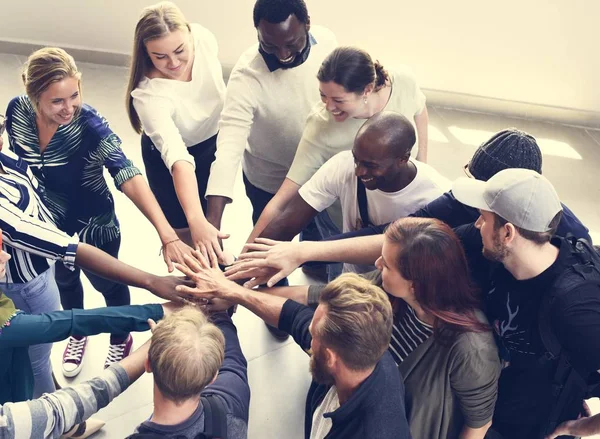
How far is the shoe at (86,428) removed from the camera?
253 cm

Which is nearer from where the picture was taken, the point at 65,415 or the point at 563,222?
the point at 65,415

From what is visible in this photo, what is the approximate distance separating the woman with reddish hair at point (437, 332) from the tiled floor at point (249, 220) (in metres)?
1.05

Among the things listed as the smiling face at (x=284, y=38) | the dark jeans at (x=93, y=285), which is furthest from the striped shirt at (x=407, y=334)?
the dark jeans at (x=93, y=285)

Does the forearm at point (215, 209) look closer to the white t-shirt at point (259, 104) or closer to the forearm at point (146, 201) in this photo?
the white t-shirt at point (259, 104)

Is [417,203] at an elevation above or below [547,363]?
above

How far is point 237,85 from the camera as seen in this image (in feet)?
8.04

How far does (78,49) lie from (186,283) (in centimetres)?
363

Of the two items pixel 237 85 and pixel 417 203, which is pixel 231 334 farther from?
pixel 237 85

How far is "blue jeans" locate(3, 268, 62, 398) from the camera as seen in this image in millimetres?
2113

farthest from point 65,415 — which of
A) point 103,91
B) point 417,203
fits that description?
point 103,91

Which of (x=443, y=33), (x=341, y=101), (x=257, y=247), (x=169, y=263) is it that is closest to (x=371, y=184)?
(x=341, y=101)

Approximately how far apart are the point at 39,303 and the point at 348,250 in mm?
1061

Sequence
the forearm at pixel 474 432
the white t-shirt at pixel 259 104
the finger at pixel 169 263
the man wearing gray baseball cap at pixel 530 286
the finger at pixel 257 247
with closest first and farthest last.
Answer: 1. the man wearing gray baseball cap at pixel 530 286
2. the forearm at pixel 474 432
3. the finger at pixel 257 247
4. the finger at pixel 169 263
5. the white t-shirt at pixel 259 104

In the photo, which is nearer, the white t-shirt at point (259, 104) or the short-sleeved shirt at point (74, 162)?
the short-sleeved shirt at point (74, 162)
